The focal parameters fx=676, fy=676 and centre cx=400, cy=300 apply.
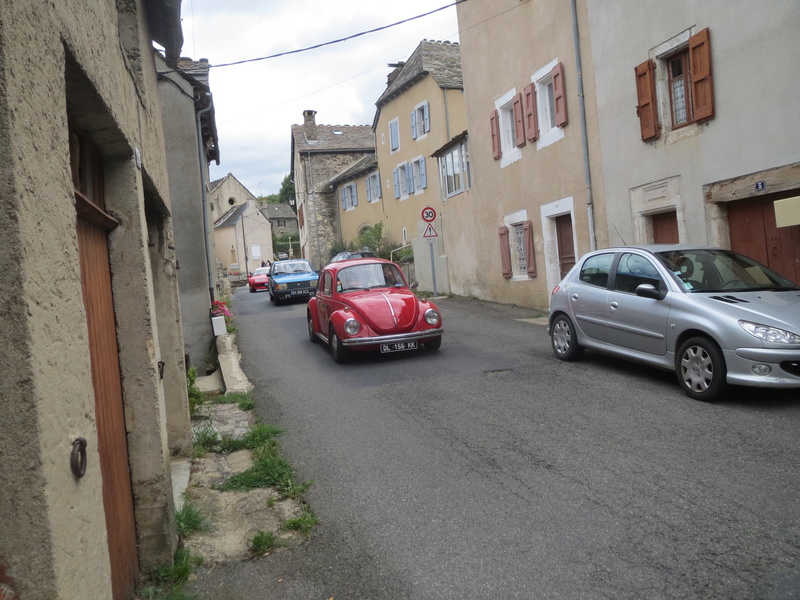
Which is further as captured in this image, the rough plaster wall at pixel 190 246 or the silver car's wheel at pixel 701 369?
the rough plaster wall at pixel 190 246

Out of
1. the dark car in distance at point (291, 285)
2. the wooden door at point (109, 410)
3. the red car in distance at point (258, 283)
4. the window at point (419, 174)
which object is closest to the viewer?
the wooden door at point (109, 410)

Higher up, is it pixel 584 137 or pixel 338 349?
pixel 584 137

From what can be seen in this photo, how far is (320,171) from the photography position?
45.9 m

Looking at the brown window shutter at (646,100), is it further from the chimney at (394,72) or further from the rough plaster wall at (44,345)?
the chimney at (394,72)

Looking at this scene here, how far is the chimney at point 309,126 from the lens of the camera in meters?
46.8

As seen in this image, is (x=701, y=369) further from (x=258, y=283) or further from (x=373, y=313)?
(x=258, y=283)

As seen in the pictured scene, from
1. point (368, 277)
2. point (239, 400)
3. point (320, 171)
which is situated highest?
point (320, 171)

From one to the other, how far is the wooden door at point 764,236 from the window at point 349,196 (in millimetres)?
31884

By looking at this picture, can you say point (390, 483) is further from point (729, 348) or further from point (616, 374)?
point (616, 374)

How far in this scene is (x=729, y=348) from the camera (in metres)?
6.33

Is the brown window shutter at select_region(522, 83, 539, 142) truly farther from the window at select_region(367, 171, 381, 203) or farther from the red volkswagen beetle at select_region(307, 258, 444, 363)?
the window at select_region(367, 171, 381, 203)

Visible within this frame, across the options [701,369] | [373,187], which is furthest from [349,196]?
[701,369]

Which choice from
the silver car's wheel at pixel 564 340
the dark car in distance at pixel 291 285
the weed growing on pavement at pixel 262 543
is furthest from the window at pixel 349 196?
the weed growing on pavement at pixel 262 543

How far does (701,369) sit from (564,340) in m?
2.62
